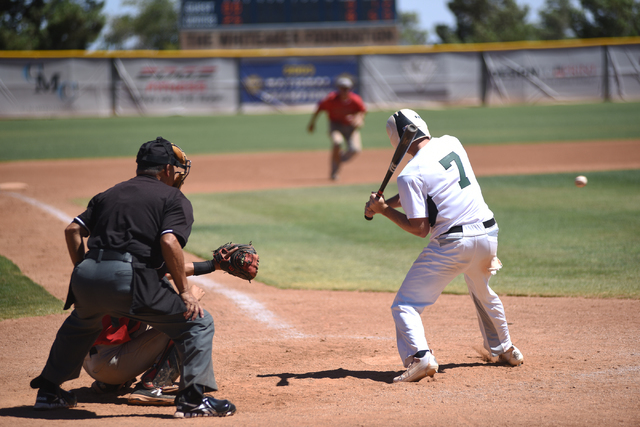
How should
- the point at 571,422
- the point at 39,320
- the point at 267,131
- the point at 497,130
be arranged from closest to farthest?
the point at 571,422
the point at 39,320
the point at 497,130
the point at 267,131

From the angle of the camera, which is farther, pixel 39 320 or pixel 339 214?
pixel 339 214

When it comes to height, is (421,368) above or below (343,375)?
above

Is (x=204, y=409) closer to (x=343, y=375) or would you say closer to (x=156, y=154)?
(x=343, y=375)

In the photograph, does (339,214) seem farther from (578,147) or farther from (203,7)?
(203,7)

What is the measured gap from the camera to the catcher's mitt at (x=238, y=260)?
13.5ft

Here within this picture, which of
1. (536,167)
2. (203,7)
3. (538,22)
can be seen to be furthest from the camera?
(538,22)

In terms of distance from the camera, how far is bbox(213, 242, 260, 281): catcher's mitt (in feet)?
13.5

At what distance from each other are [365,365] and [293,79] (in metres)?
32.3

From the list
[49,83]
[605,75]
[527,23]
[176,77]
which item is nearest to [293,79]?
[176,77]

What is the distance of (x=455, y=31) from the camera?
6525 cm

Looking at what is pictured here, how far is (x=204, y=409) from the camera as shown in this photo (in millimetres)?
3695

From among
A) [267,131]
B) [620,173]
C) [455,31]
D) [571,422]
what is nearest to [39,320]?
[571,422]

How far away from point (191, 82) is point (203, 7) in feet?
28.3

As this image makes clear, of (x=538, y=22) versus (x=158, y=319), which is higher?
(x=538, y=22)
